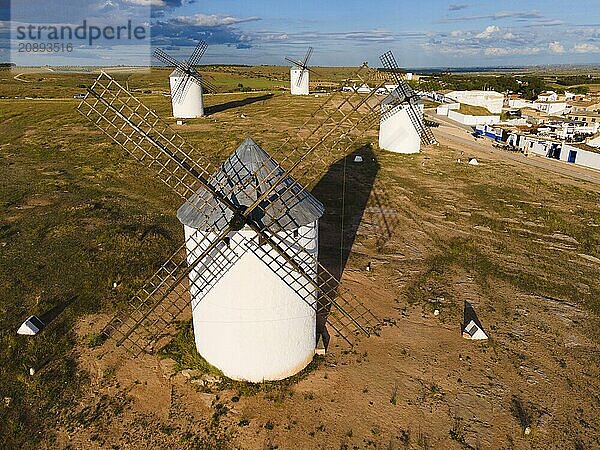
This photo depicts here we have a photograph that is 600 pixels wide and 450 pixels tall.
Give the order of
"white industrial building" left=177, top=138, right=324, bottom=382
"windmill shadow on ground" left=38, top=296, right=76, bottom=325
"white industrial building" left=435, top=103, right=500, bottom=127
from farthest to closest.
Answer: "white industrial building" left=435, top=103, right=500, bottom=127 < "windmill shadow on ground" left=38, top=296, right=76, bottom=325 < "white industrial building" left=177, top=138, right=324, bottom=382

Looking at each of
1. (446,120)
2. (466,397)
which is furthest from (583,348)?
(446,120)

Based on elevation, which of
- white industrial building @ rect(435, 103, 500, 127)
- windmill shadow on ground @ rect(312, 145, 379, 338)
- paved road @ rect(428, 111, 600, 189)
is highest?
white industrial building @ rect(435, 103, 500, 127)

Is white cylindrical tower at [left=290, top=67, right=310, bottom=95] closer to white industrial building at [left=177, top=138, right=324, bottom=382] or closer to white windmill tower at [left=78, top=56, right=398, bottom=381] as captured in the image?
white windmill tower at [left=78, top=56, right=398, bottom=381]

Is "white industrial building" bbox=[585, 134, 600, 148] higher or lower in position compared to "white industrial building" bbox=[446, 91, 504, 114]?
lower

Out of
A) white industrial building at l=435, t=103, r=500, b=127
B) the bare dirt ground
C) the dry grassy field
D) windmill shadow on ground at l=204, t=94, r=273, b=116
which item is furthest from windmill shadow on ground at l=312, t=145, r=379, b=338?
white industrial building at l=435, t=103, r=500, b=127

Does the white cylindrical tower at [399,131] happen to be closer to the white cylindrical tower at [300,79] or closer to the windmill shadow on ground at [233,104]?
the windmill shadow on ground at [233,104]

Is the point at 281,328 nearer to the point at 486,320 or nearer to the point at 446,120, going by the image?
the point at 486,320

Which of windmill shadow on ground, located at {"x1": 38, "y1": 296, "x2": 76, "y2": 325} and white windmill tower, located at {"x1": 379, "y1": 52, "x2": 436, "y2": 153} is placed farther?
white windmill tower, located at {"x1": 379, "y1": 52, "x2": 436, "y2": 153}
